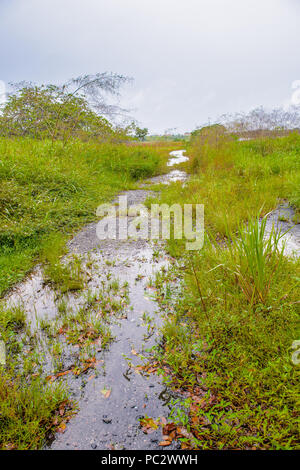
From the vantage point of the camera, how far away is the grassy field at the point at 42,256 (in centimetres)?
186

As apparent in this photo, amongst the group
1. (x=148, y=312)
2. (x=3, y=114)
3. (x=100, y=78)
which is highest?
(x=100, y=78)

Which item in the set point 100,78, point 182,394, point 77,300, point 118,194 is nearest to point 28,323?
point 77,300

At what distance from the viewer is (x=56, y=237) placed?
4.91 m

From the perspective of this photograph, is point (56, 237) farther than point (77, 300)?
Yes

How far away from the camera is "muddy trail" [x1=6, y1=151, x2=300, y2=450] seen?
5.90 ft

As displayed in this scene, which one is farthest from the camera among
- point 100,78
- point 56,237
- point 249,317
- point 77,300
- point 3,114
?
point 100,78

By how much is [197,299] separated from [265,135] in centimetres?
1147

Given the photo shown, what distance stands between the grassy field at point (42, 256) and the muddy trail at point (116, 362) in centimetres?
11

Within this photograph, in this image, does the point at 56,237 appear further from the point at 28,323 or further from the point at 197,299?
the point at 197,299

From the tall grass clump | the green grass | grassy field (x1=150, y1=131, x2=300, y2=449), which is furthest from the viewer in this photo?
the green grass

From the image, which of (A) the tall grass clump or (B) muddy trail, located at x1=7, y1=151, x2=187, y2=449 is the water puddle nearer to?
(A) the tall grass clump

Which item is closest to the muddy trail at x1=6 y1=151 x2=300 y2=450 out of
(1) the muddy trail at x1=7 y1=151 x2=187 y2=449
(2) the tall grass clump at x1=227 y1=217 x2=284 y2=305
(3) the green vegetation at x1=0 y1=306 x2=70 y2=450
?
(1) the muddy trail at x1=7 y1=151 x2=187 y2=449

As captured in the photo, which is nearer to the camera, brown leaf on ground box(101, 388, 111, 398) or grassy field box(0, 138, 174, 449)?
grassy field box(0, 138, 174, 449)

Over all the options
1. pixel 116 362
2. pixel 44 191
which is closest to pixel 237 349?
pixel 116 362
